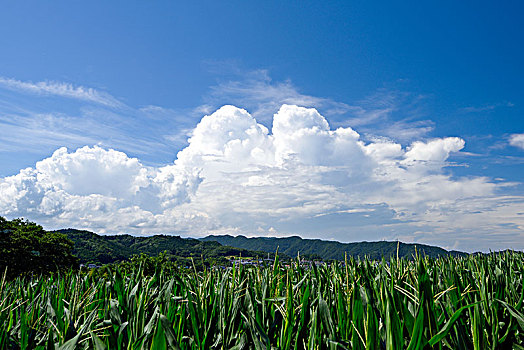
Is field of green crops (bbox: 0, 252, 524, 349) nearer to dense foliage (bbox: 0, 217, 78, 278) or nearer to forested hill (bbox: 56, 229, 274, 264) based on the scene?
dense foliage (bbox: 0, 217, 78, 278)

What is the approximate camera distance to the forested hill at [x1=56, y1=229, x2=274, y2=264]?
58062 mm

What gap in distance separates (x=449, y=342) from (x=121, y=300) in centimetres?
208

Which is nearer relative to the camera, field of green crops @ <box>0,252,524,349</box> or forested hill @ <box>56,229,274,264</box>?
field of green crops @ <box>0,252,524,349</box>

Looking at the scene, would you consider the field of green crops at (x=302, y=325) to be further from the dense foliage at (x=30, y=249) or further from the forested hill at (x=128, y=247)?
the forested hill at (x=128, y=247)

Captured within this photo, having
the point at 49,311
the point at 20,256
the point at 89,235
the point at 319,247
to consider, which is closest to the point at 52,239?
the point at 20,256

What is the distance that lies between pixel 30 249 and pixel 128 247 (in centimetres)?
6641

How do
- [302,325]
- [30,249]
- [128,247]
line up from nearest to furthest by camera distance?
1. [302,325]
2. [30,249]
3. [128,247]

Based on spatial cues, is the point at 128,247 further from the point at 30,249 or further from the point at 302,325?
the point at 302,325

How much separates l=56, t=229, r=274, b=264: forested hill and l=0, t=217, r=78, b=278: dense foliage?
15.3m

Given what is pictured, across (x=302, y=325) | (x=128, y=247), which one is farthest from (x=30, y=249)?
(x=128, y=247)

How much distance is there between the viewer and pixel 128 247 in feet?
287

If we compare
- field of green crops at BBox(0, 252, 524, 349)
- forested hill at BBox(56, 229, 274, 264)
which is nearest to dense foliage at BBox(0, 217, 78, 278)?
forested hill at BBox(56, 229, 274, 264)

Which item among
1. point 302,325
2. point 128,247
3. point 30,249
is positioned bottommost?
point 128,247

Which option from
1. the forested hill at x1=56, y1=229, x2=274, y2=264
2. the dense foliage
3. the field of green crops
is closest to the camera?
the field of green crops
